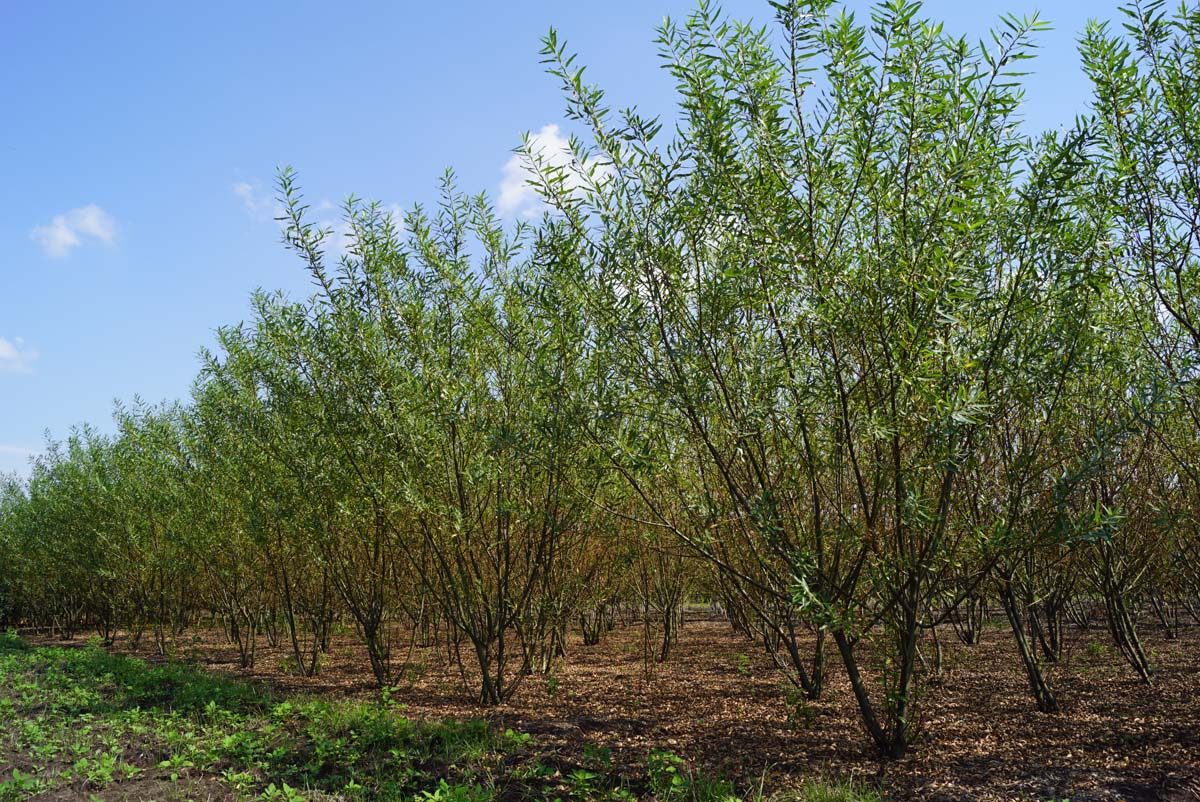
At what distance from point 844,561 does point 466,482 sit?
3470 millimetres

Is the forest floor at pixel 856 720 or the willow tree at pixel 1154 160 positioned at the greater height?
the willow tree at pixel 1154 160

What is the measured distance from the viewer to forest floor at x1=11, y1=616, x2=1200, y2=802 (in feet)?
15.8

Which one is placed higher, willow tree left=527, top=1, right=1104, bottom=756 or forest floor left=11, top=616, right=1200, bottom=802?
willow tree left=527, top=1, right=1104, bottom=756

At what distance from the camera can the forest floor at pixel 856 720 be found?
15.8 feet

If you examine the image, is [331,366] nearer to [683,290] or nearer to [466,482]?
[466,482]

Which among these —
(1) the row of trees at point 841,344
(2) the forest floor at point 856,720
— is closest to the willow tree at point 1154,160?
(1) the row of trees at point 841,344

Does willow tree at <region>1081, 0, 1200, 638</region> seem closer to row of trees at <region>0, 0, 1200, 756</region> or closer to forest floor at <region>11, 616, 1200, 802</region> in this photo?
row of trees at <region>0, 0, 1200, 756</region>

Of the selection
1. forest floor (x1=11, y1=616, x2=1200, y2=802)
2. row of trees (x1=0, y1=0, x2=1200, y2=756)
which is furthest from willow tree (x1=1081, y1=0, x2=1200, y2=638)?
forest floor (x1=11, y1=616, x2=1200, y2=802)

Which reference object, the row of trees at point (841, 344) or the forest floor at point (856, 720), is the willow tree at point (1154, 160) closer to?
the row of trees at point (841, 344)

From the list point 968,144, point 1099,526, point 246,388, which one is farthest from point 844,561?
point 246,388

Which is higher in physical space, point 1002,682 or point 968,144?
point 968,144

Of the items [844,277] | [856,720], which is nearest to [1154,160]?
[844,277]

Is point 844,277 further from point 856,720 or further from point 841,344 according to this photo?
point 856,720

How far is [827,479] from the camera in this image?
5.89 meters
